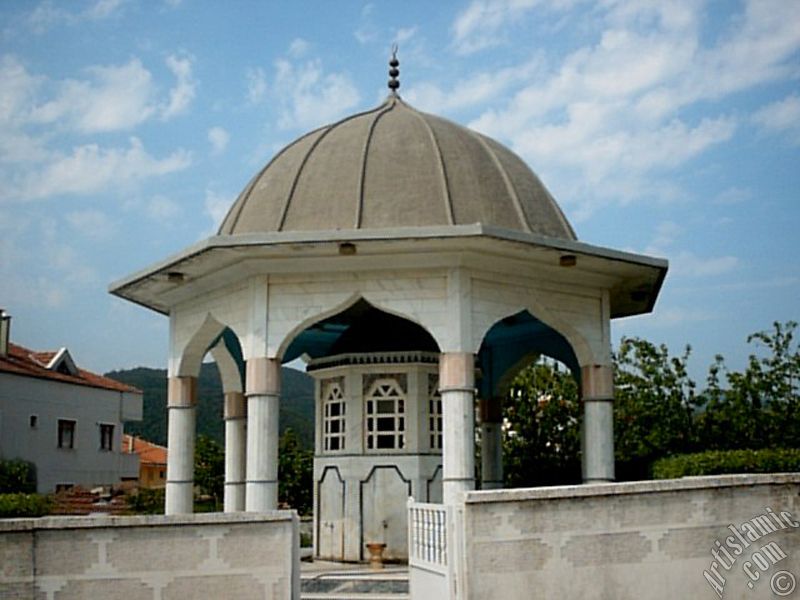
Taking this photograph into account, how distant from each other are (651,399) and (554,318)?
1045 cm

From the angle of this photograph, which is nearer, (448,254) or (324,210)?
(448,254)

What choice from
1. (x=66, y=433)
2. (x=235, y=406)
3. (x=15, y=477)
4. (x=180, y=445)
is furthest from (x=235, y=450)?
(x=66, y=433)

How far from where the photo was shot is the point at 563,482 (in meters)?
17.4

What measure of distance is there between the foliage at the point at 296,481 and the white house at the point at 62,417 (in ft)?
31.7

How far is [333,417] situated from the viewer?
616 inches

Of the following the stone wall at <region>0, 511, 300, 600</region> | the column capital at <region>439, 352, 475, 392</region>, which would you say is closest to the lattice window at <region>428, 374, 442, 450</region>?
the column capital at <region>439, 352, 475, 392</region>

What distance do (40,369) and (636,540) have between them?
3074cm

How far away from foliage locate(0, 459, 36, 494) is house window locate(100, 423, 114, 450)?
22.3ft

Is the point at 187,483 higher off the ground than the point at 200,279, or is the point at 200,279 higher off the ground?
the point at 200,279

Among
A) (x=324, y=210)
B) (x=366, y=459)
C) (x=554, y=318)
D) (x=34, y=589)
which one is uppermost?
(x=324, y=210)

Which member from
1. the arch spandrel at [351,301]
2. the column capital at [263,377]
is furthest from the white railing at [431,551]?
the column capital at [263,377]

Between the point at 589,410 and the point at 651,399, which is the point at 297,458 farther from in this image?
the point at 589,410

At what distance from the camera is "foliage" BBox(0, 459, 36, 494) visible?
28.0 metres

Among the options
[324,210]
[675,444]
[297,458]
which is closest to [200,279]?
[324,210]
